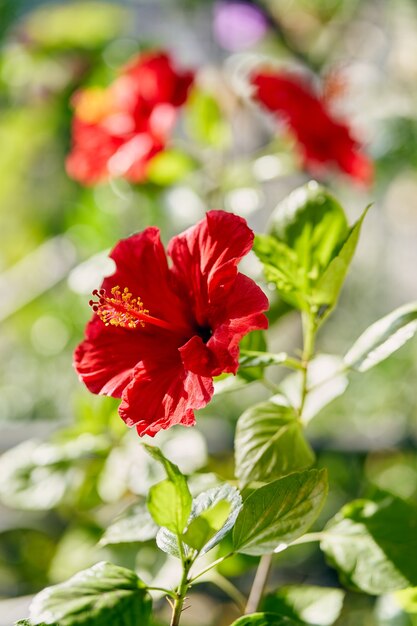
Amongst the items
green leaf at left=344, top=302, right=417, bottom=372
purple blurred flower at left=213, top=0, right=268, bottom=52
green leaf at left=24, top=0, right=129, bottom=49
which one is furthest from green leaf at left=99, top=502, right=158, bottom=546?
purple blurred flower at left=213, top=0, right=268, bottom=52

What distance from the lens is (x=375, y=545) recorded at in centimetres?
52

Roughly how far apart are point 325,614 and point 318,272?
0.24 m

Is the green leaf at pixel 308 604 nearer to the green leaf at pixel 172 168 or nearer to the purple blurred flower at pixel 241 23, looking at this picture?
the green leaf at pixel 172 168

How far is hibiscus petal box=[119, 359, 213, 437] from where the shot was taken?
46cm

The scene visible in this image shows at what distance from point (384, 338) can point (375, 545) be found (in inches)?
5.8

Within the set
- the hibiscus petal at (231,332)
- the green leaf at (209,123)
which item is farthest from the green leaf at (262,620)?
the green leaf at (209,123)

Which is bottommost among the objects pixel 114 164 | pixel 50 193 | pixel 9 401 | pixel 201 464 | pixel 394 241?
pixel 394 241

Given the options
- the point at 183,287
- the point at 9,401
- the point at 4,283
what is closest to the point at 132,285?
the point at 183,287

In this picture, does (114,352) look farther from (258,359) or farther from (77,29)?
(77,29)

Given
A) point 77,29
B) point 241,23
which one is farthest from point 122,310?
point 241,23

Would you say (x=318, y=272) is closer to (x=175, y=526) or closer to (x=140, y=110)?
(x=175, y=526)

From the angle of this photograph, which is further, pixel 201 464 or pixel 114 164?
pixel 114 164

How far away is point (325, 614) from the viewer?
1.72 feet

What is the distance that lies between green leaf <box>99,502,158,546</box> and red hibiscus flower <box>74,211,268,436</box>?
10cm
